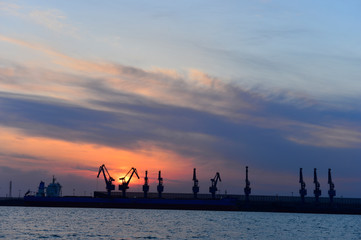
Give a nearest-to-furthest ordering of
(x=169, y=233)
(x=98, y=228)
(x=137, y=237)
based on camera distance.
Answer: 1. (x=137, y=237)
2. (x=169, y=233)
3. (x=98, y=228)

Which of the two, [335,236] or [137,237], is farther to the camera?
[335,236]

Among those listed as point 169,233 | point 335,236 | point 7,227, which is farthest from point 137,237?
point 335,236

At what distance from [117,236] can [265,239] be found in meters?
26.0

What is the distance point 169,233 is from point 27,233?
25.1 meters

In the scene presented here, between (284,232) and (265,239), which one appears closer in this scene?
(265,239)

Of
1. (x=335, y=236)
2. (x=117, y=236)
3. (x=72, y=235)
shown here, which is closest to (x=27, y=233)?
(x=72, y=235)

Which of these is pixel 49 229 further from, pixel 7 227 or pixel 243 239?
pixel 243 239

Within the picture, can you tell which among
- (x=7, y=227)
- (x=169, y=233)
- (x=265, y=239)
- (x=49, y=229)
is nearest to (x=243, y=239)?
(x=265, y=239)

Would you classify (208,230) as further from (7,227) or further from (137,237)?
(7,227)

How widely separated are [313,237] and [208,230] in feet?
67.3

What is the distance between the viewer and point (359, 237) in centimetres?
10369

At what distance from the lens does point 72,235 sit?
87000mm

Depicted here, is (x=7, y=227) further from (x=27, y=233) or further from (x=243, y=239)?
(x=243, y=239)

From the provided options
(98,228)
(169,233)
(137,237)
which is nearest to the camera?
(137,237)
